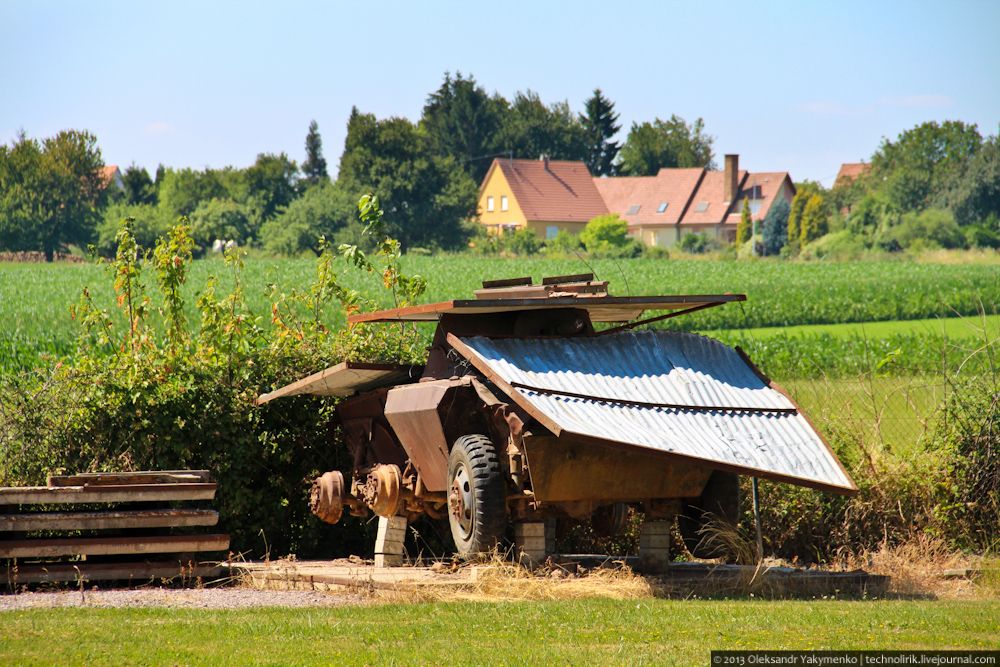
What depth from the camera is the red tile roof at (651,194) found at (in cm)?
10875

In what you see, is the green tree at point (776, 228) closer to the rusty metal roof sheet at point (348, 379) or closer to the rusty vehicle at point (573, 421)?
the rusty metal roof sheet at point (348, 379)

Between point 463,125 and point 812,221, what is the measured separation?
33.9m

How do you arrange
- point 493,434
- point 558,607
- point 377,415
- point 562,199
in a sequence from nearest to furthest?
point 558,607 → point 493,434 → point 377,415 → point 562,199

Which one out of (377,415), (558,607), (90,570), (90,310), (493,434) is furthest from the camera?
(90,310)

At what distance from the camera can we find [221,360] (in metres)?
14.2

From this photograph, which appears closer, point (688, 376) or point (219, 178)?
point (688, 376)

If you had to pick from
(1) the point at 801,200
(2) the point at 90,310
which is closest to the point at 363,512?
(2) the point at 90,310

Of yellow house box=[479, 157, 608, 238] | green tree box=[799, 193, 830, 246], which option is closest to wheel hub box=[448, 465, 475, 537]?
green tree box=[799, 193, 830, 246]

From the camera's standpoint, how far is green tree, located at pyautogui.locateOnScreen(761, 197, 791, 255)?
338 ft

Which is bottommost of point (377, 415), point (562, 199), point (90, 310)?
point (377, 415)

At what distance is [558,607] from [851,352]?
26052mm

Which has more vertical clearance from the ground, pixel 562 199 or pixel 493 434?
pixel 562 199

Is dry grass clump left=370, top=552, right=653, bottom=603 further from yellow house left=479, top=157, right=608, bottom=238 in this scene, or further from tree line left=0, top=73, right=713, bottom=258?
yellow house left=479, top=157, right=608, bottom=238

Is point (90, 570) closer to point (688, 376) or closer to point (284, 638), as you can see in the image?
point (284, 638)
